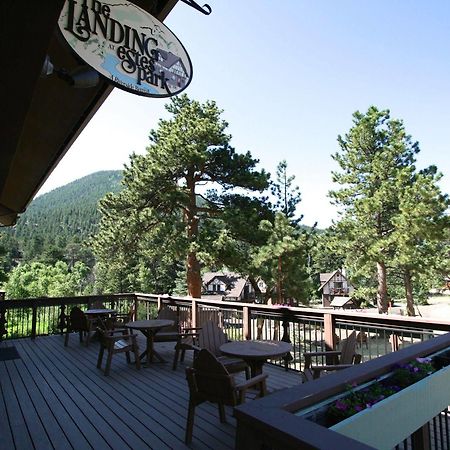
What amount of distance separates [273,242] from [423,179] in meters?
A: 6.51

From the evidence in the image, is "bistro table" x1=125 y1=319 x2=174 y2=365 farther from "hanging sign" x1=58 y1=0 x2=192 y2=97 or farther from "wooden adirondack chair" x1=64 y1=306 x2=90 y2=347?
"hanging sign" x1=58 y1=0 x2=192 y2=97

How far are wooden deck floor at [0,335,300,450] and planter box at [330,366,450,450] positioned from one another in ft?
5.00

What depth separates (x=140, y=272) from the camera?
30266mm

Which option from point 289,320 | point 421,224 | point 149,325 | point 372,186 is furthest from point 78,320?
point 372,186

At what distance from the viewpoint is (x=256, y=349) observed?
147 inches

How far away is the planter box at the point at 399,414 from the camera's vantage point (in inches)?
60.9

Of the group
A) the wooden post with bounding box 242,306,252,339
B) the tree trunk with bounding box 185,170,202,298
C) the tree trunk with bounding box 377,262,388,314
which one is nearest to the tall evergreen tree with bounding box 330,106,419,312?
the tree trunk with bounding box 377,262,388,314

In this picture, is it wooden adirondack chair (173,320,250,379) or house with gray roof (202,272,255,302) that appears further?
house with gray roof (202,272,255,302)

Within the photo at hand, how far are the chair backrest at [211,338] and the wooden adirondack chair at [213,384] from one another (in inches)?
43.9

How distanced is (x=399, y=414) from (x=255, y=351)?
1.90 meters

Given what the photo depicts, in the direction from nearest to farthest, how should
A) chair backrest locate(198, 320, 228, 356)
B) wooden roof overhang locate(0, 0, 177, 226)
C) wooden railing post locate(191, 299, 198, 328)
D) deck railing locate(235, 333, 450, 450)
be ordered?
deck railing locate(235, 333, 450, 450) < wooden roof overhang locate(0, 0, 177, 226) < chair backrest locate(198, 320, 228, 356) < wooden railing post locate(191, 299, 198, 328)

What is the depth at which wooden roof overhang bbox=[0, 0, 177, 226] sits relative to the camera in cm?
132

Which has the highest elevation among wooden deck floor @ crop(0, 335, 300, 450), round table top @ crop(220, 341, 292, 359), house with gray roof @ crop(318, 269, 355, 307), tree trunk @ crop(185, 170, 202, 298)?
tree trunk @ crop(185, 170, 202, 298)

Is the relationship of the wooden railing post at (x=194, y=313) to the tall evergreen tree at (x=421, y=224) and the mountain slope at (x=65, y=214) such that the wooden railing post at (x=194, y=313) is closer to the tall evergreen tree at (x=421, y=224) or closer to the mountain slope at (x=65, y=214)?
the tall evergreen tree at (x=421, y=224)
